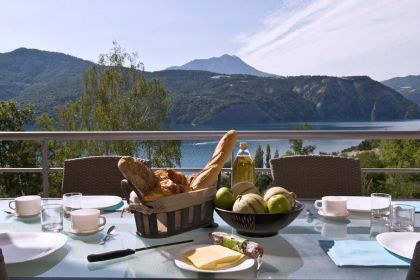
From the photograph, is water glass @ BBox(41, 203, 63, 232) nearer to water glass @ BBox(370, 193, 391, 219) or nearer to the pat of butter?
the pat of butter

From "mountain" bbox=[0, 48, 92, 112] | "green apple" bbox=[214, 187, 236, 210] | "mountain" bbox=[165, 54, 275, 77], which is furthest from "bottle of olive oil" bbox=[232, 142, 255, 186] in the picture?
"mountain" bbox=[165, 54, 275, 77]

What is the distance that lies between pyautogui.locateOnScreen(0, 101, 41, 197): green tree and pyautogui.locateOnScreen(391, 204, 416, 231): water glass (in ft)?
26.8

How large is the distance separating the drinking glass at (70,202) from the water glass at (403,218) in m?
1.08

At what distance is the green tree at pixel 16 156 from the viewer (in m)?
13.3

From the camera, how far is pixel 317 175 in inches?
86.3

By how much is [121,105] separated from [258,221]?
21291 mm

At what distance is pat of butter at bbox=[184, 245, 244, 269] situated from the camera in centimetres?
102

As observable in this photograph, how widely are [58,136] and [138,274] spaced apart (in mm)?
2323

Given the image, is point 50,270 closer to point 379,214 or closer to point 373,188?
point 379,214

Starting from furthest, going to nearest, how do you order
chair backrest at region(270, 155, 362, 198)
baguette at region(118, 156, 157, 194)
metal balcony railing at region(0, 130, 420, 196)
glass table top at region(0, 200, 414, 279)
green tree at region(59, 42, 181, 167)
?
green tree at region(59, 42, 181, 167) < metal balcony railing at region(0, 130, 420, 196) < chair backrest at region(270, 155, 362, 198) < baguette at region(118, 156, 157, 194) < glass table top at region(0, 200, 414, 279)

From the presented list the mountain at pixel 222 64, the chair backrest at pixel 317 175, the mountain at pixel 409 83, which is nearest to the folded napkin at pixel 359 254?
the chair backrest at pixel 317 175

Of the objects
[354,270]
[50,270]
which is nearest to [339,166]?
[354,270]

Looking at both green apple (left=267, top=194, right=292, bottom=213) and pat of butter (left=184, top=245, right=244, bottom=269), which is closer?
pat of butter (left=184, top=245, right=244, bottom=269)

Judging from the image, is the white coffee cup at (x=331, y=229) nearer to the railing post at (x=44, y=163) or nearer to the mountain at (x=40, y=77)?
the railing post at (x=44, y=163)
